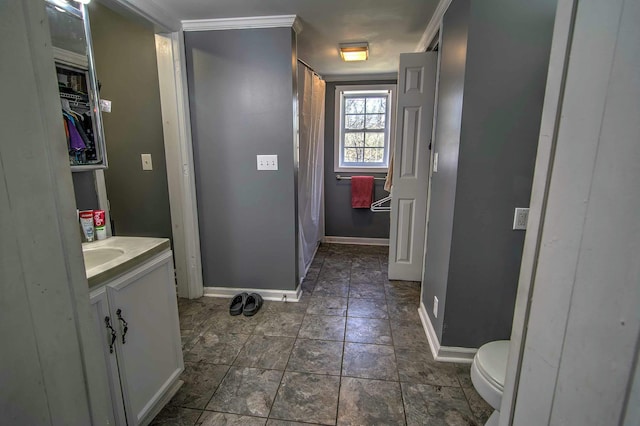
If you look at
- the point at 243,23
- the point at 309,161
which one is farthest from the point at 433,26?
the point at 309,161

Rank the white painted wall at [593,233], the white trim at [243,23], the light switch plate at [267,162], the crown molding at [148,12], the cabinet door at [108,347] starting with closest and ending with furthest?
the white painted wall at [593,233] < the cabinet door at [108,347] < the crown molding at [148,12] < the white trim at [243,23] < the light switch plate at [267,162]

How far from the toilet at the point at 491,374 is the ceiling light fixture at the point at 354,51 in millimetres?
2663

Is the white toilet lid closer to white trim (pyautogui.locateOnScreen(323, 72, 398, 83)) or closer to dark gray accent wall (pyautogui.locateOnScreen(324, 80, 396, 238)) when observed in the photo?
dark gray accent wall (pyautogui.locateOnScreen(324, 80, 396, 238))

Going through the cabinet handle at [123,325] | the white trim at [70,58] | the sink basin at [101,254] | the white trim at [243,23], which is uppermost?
the white trim at [243,23]

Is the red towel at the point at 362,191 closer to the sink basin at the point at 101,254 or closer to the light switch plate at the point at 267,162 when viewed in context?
the light switch plate at the point at 267,162

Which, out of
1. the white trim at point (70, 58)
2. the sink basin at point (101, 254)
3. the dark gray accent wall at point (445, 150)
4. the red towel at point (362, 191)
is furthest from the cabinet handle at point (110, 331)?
the red towel at point (362, 191)

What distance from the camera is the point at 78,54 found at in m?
1.41

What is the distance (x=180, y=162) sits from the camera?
2.50 metres

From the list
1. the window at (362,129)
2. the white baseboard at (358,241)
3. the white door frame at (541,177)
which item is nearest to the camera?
the white door frame at (541,177)

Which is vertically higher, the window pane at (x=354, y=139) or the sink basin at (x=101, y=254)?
the window pane at (x=354, y=139)

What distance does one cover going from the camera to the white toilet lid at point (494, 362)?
1.20m

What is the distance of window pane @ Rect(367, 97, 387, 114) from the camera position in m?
4.05

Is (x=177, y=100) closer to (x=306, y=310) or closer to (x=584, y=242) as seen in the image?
(x=306, y=310)

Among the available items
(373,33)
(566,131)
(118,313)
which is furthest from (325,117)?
(566,131)
